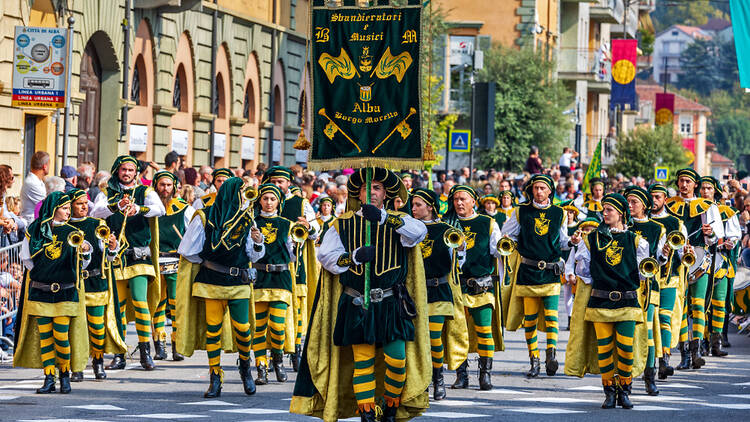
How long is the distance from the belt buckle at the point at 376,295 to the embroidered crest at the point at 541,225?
5.18 meters

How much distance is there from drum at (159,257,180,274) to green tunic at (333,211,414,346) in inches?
225

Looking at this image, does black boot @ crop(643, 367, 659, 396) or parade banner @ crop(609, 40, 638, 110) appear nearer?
black boot @ crop(643, 367, 659, 396)

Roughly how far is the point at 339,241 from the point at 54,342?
3.76 meters

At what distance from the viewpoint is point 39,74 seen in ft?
61.8

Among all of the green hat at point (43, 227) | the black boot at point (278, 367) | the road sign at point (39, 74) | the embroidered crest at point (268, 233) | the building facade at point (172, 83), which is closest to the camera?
the green hat at point (43, 227)

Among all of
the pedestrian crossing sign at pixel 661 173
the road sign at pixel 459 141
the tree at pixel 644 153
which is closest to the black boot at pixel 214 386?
the road sign at pixel 459 141

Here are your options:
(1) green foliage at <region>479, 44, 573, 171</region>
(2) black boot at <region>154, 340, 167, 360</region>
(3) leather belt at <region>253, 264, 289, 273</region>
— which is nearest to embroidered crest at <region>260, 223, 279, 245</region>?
(3) leather belt at <region>253, 264, 289, 273</region>

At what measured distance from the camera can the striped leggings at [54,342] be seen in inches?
519

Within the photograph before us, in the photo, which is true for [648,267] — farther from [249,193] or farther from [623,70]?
[623,70]

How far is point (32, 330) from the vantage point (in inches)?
524

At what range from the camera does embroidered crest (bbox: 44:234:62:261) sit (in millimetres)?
13117

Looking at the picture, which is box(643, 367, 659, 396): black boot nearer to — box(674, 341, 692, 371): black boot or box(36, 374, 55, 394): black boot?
box(674, 341, 692, 371): black boot

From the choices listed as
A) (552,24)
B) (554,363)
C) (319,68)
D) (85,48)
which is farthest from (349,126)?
(552,24)

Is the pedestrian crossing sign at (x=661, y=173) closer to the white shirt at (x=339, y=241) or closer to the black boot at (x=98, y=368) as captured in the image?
the black boot at (x=98, y=368)
